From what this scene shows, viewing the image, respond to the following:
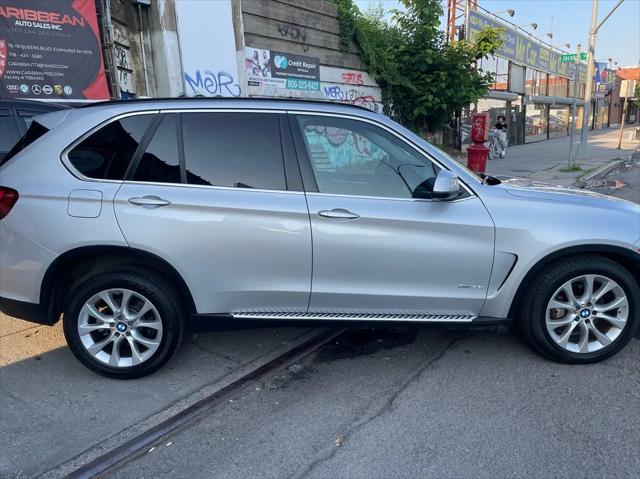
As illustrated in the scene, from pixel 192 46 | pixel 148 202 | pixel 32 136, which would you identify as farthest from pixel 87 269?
pixel 192 46

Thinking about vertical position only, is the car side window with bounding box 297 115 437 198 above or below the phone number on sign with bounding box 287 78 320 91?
below

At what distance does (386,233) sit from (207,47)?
6891 millimetres

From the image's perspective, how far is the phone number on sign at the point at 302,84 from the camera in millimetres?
10617

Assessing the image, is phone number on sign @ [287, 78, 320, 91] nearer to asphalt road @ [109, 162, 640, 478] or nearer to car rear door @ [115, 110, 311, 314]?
car rear door @ [115, 110, 311, 314]

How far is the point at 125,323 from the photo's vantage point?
3.34m

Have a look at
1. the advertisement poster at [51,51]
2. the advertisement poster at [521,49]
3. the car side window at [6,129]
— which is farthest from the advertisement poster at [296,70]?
the advertisement poster at [521,49]

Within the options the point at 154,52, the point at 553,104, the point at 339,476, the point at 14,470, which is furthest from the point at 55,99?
the point at 553,104

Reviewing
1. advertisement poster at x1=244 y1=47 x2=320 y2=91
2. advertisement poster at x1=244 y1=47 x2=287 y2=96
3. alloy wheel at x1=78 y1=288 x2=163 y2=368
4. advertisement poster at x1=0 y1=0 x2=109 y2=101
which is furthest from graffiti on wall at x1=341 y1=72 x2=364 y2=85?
alloy wheel at x1=78 y1=288 x2=163 y2=368

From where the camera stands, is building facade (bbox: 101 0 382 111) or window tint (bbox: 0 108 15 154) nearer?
window tint (bbox: 0 108 15 154)

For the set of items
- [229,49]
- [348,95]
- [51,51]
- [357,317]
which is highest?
[229,49]

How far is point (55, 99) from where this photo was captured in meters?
7.34

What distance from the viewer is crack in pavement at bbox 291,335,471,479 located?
8.54 feet

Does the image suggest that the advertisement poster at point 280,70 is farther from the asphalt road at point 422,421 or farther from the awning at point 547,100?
the awning at point 547,100

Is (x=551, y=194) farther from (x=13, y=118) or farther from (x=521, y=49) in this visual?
(x=521, y=49)
